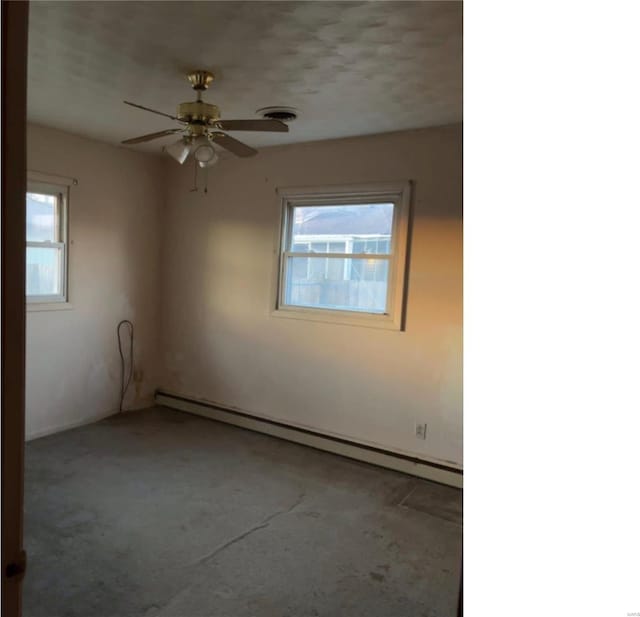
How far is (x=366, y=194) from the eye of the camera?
390cm

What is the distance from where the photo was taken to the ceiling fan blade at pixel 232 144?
2.71 m

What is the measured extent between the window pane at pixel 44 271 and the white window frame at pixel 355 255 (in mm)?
1867

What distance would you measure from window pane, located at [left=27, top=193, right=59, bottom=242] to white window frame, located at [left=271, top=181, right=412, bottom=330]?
191cm

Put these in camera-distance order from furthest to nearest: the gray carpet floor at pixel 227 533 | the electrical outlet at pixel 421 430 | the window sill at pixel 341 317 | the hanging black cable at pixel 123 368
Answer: the hanging black cable at pixel 123 368, the window sill at pixel 341 317, the electrical outlet at pixel 421 430, the gray carpet floor at pixel 227 533

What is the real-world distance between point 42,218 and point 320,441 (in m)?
2.99

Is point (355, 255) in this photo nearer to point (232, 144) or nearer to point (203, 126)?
point (232, 144)

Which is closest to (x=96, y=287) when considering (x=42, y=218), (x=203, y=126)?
(x=42, y=218)

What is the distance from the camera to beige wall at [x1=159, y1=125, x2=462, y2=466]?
3590 millimetres

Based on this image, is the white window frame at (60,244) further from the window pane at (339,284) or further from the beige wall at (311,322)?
the window pane at (339,284)

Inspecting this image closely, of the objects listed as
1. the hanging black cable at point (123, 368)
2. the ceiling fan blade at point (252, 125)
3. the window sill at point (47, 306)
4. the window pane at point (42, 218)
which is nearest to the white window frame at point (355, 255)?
the ceiling fan blade at point (252, 125)

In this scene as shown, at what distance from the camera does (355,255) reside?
13.2ft

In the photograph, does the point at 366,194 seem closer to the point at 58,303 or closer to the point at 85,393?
the point at 58,303
